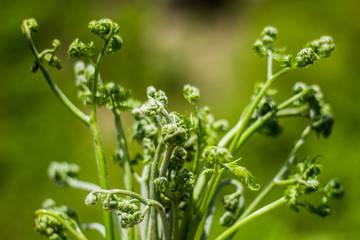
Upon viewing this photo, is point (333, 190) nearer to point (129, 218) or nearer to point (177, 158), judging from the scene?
point (177, 158)

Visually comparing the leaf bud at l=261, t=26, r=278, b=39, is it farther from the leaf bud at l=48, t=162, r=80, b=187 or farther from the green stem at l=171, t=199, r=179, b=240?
the leaf bud at l=48, t=162, r=80, b=187

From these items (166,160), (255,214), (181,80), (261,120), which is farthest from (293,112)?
(181,80)

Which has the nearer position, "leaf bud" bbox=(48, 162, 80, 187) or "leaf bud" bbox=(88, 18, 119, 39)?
"leaf bud" bbox=(88, 18, 119, 39)

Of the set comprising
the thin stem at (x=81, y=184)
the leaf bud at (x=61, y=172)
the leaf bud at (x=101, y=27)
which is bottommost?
the thin stem at (x=81, y=184)

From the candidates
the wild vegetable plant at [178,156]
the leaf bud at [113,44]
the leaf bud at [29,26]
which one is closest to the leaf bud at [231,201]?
the wild vegetable plant at [178,156]

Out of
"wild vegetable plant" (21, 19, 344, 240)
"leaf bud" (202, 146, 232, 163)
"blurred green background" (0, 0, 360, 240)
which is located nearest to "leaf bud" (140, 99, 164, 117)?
"wild vegetable plant" (21, 19, 344, 240)

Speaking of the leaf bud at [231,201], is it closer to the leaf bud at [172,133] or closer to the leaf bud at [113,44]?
the leaf bud at [172,133]

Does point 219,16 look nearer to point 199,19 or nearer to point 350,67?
point 199,19
